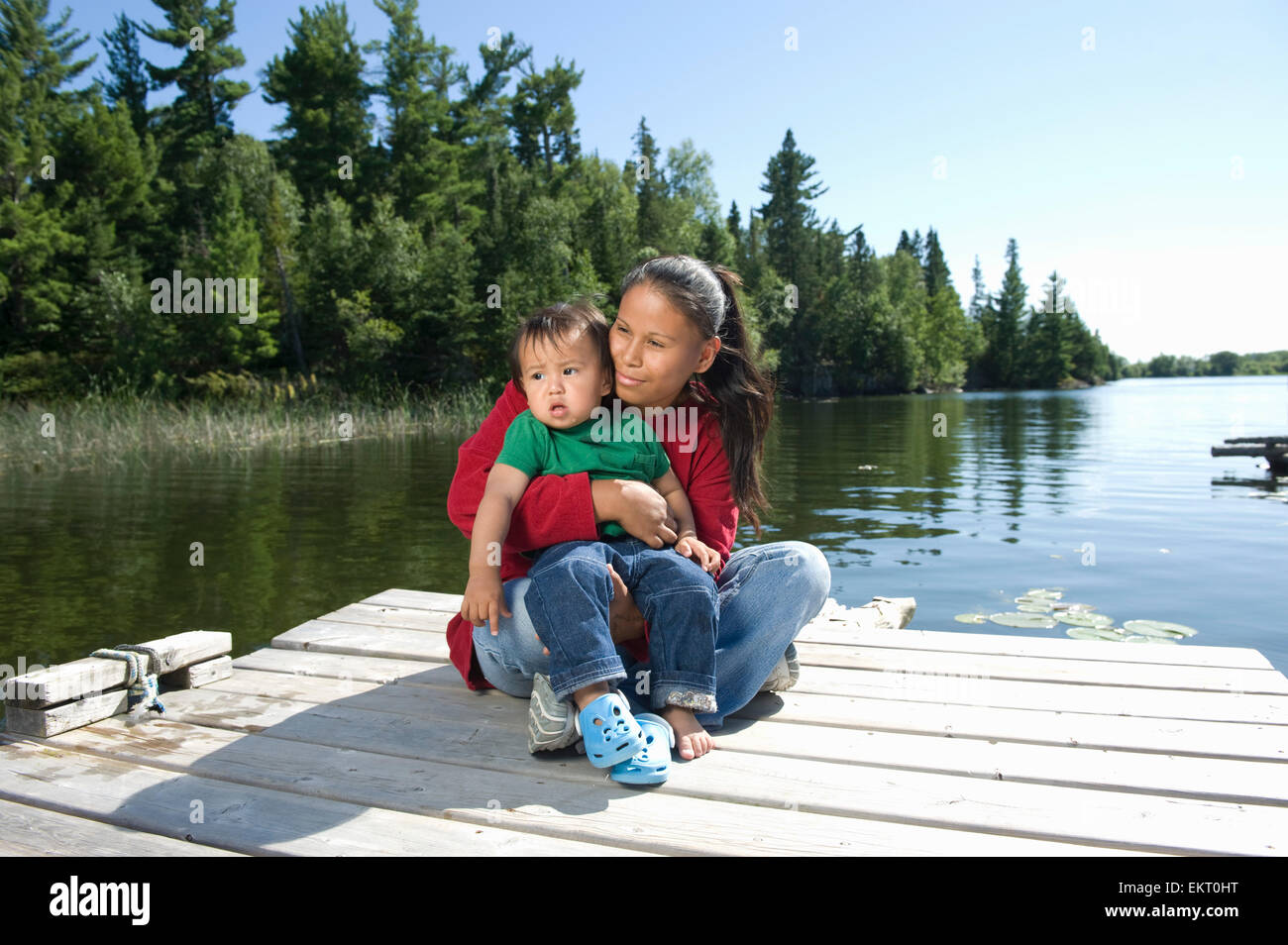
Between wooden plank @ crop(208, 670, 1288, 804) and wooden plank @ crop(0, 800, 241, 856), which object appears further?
wooden plank @ crop(208, 670, 1288, 804)

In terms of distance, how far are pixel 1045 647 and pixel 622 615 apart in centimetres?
184

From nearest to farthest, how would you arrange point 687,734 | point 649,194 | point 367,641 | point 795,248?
point 687,734, point 367,641, point 649,194, point 795,248

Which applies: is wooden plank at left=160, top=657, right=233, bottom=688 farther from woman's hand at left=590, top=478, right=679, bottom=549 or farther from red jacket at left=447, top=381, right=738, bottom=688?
woman's hand at left=590, top=478, right=679, bottom=549

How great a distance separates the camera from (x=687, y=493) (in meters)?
2.75

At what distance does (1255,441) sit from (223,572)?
16148 millimetres

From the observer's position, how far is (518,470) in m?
2.44

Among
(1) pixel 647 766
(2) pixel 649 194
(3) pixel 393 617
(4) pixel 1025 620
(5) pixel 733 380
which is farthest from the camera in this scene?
(2) pixel 649 194

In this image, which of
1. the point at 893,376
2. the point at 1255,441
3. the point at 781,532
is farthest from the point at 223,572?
the point at 893,376

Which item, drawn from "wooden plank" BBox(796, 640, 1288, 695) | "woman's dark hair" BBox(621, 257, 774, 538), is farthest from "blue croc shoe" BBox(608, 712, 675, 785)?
"wooden plank" BBox(796, 640, 1288, 695)

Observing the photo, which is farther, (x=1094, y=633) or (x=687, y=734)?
(x=1094, y=633)

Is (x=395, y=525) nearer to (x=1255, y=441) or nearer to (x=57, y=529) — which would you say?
(x=57, y=529)

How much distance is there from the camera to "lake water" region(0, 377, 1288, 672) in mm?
6594

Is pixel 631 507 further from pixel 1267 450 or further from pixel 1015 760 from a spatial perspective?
pixel 1267 450

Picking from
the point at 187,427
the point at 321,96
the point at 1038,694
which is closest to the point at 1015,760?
the point at 1038,694
